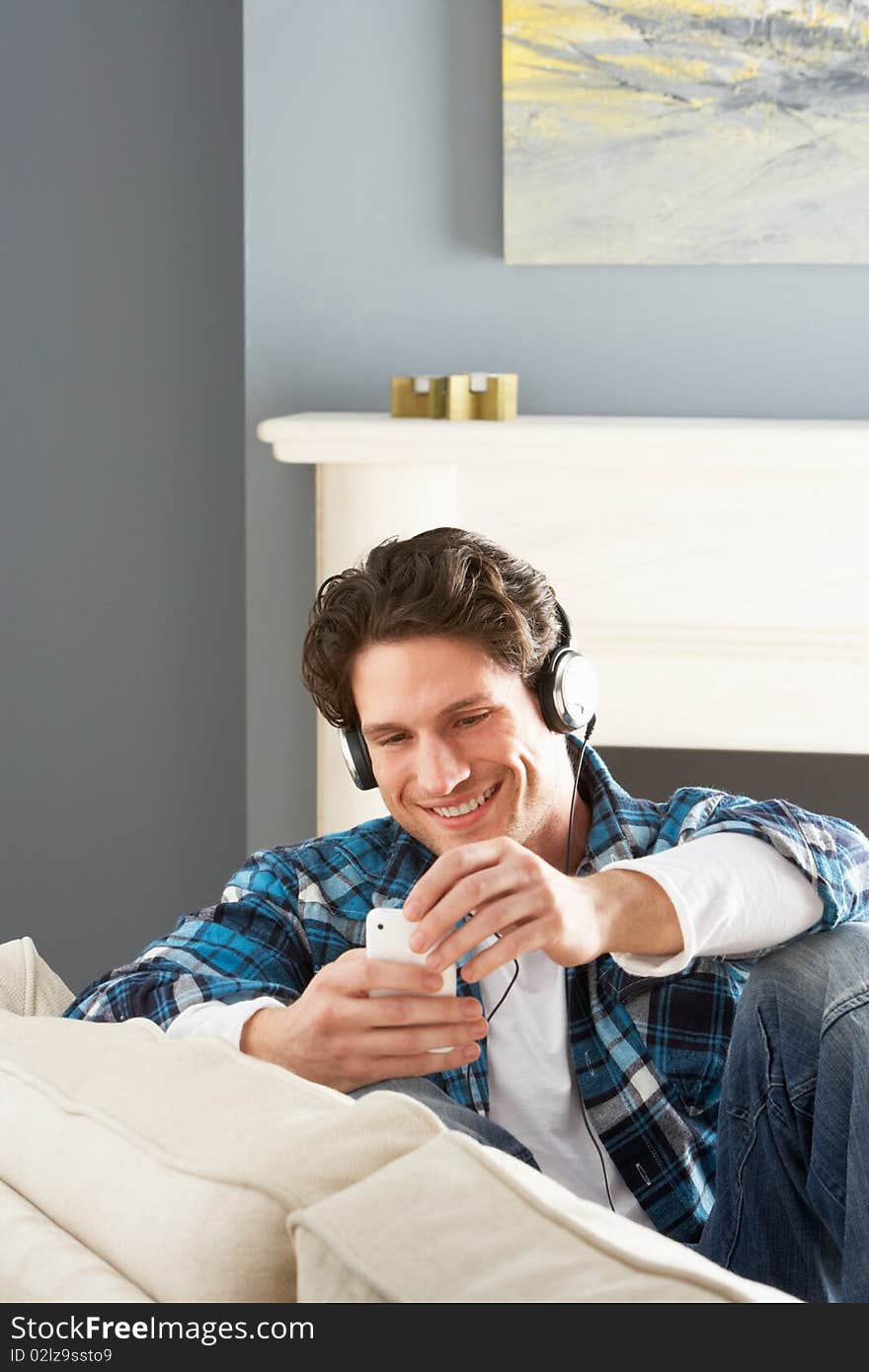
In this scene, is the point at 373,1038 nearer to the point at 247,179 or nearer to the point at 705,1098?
the point at 705,1098

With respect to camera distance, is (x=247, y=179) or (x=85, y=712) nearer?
(x=247, y=179)

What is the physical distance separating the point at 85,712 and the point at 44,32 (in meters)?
1.25

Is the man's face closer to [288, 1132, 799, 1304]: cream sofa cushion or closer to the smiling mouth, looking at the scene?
the smiling mouth

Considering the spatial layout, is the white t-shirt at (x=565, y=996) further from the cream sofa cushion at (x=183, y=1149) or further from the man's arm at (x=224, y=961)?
the cream sofa cushion at (x=183, y=1149)

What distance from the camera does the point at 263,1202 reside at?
563 mm

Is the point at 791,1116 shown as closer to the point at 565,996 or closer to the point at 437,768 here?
the point at 565,996

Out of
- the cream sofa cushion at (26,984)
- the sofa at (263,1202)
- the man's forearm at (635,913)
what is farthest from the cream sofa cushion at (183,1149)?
the man's forearm at (635,913)

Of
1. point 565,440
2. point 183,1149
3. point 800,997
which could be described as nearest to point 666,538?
point 565,440

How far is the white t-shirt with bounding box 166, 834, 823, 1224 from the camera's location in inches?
47.6

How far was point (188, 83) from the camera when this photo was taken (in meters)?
2.68

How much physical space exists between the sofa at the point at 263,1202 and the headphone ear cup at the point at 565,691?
75 centimetres

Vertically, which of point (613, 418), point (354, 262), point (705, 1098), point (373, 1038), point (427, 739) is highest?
point (354, 262)

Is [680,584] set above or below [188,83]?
below

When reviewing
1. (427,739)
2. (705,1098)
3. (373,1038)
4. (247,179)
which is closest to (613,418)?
(247,179)
